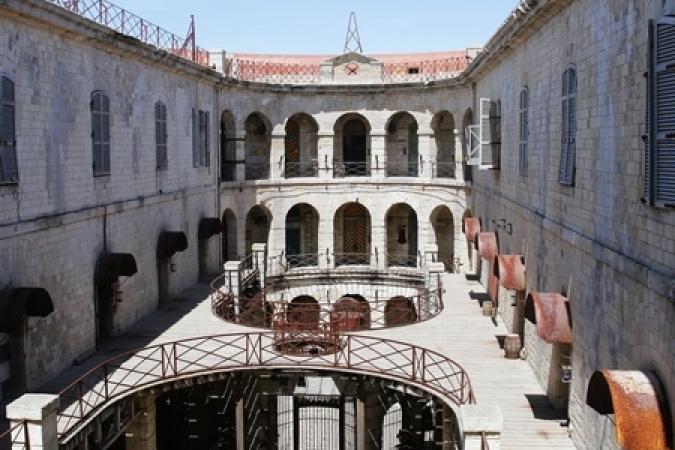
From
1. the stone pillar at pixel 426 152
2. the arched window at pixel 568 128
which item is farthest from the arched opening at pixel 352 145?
the arched window at pixel 568 128

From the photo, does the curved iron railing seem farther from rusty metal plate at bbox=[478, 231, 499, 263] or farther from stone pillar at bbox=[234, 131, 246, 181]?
stone pillar at bbox=[234, 131, 246, 181]

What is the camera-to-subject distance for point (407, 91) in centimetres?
3288

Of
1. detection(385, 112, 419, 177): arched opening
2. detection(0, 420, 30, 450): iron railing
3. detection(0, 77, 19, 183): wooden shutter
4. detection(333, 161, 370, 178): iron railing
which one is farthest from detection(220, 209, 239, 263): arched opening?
detection(0, 420, 30, 450): iron railing

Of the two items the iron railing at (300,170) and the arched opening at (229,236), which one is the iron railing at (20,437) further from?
the iron railing at (300,170)

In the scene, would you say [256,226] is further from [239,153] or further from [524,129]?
[524,129]

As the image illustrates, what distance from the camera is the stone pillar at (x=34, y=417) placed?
11789 millimetres

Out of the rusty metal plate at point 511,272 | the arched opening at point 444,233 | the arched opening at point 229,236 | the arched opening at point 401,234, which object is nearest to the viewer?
the rusty metal plate at point 511,272

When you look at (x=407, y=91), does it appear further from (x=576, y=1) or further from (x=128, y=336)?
(x=576, y=1)

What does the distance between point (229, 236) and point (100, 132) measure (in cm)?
1353

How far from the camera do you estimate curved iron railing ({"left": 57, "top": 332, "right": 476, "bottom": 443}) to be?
14.9 metres

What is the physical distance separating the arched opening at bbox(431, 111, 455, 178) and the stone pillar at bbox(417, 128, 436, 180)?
0.92 ft

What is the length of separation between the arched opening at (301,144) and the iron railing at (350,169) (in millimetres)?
939

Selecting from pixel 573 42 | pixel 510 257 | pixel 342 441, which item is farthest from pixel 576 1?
pixel 342 441

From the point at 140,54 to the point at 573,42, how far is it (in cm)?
1196
